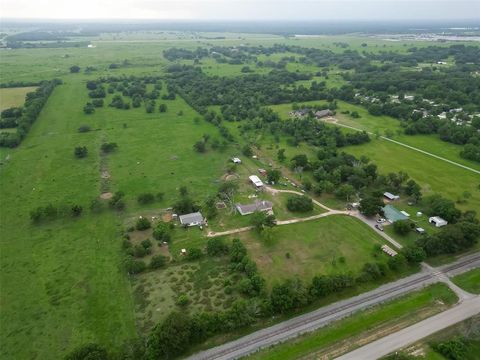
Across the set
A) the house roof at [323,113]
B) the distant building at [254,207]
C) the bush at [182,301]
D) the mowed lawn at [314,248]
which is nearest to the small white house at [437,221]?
the mowed lawn at [314,248]

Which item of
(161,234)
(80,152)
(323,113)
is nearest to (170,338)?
(161,234)

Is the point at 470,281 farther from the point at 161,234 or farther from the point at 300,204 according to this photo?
the point at 161,234

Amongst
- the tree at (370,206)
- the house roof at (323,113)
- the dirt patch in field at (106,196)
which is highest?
the tree at (370,206)

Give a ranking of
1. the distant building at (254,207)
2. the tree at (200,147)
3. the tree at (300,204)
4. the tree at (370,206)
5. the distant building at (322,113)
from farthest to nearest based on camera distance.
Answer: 1. the distant building at (322,113)
2. the tree at (200,147)
3. the tree at (300,204)
4. the distant building at (254,207)
5. the tree at (370,206)

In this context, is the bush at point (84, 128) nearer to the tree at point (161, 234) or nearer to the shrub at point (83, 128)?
the shrub at point (83, 128)

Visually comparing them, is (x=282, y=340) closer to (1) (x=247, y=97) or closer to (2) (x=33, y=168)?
(2) (x=33, y=168)

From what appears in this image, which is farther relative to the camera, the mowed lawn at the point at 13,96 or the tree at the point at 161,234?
the mowed lawn at the point at 13,96

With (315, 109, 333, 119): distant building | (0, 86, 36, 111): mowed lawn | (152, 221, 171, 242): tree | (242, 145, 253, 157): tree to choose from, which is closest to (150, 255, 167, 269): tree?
(152, 221, 171, 242): tree
